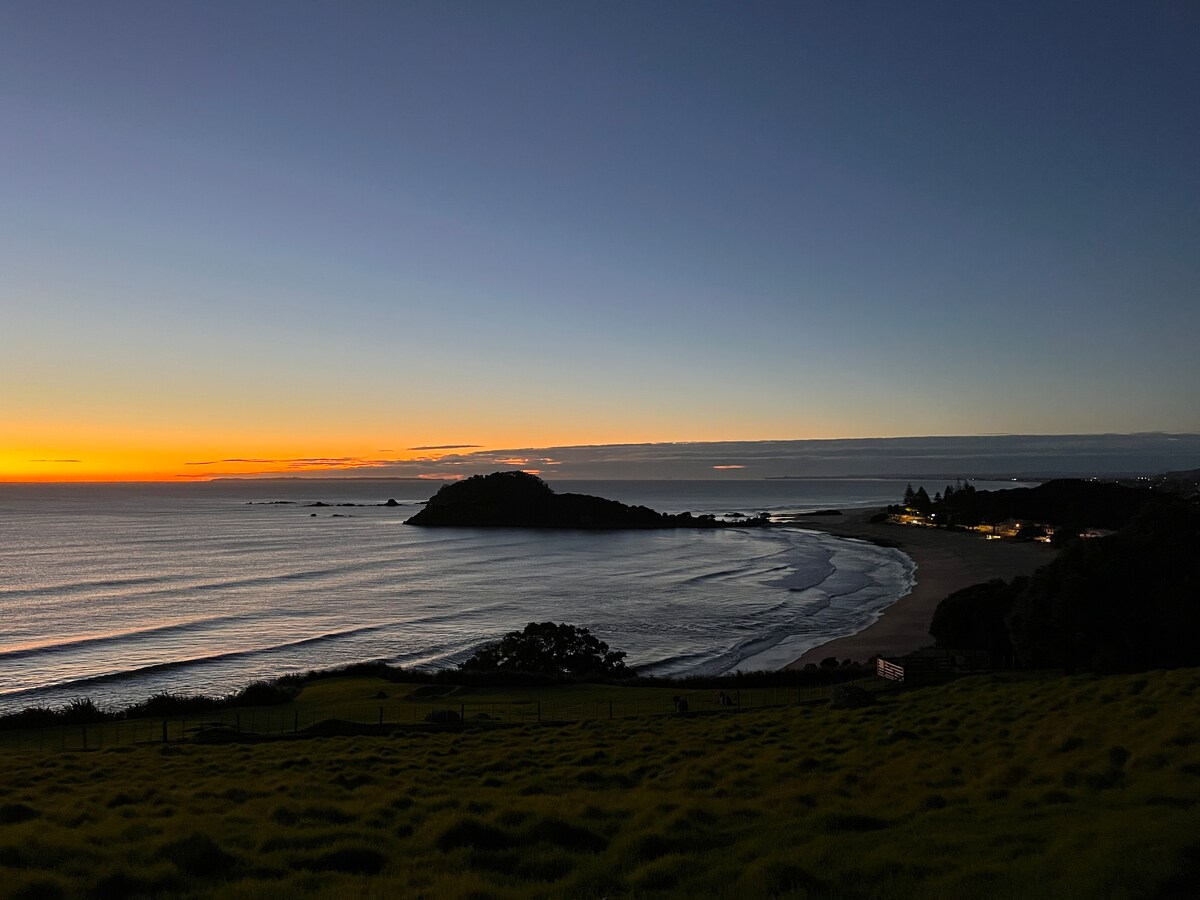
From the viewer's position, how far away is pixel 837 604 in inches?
2940

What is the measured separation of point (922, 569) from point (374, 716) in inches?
3324

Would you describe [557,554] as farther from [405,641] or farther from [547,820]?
[547,820]

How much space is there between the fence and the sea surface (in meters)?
10.2

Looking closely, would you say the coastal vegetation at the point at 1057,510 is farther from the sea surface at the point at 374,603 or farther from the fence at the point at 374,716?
the fence at the point at 374,716

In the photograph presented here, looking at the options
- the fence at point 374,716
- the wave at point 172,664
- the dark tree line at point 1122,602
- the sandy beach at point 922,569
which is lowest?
the sandy beach at point 922,569

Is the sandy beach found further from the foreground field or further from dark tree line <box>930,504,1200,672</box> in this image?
the foreground field

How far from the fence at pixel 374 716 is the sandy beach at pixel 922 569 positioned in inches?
564

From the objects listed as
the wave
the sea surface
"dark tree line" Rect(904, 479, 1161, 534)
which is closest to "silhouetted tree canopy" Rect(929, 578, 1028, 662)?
the sea surface

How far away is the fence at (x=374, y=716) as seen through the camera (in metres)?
30.7

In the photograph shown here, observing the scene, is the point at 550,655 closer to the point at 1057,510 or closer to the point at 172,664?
the point at 172,664

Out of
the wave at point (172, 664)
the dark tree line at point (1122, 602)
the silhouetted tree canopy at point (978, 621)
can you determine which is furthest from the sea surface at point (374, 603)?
the dark tree line at point (1122, 602)

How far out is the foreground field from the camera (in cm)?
905

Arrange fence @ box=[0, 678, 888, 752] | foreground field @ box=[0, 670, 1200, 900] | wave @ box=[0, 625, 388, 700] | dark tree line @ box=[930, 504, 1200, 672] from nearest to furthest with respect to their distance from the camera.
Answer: foreground field @ box=[0, 670, 1200, 900] < fence @ box=[0, 678, 888, 752] < dark tree line @ box=[930, 504, 1200, 672] < wave @ box=[0, 625, 388, 700]

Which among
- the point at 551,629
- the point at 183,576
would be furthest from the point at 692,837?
the point at 183,576
